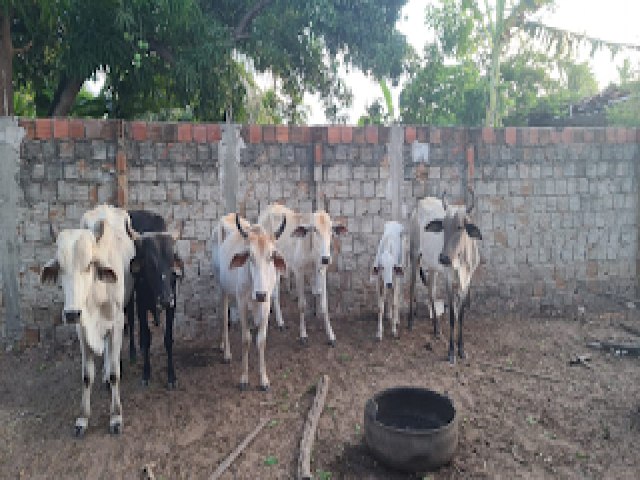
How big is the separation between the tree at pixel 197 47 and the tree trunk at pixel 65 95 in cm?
2

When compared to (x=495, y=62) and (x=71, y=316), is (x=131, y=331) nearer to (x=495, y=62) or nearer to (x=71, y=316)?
(x=71, y=316)

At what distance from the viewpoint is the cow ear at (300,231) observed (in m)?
5.47

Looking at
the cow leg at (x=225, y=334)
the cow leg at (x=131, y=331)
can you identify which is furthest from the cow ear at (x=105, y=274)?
the cow leg at (x=225, y=334)

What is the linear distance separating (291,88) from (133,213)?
5197 millimetres

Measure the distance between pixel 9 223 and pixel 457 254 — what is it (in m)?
5.04

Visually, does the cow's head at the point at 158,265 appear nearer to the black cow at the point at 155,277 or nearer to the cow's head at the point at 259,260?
the black cow at the point at 155,277

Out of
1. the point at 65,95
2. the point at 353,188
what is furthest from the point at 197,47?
the point at 353,188

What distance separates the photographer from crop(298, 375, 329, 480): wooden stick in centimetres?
323

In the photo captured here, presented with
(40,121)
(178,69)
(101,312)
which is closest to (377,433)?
(101,312)

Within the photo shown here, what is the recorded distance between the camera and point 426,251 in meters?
6.07

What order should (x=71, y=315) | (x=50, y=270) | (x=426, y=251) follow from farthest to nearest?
(x=426, y=251), (x=50, y=270), (x=71, y=315)

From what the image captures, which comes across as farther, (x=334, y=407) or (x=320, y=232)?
(x=320, y=232)

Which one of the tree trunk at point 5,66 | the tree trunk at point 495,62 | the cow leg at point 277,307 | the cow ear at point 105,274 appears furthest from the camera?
the tree trunk at point 495,62

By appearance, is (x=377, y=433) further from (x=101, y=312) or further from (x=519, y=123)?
(x=519, y=123)
